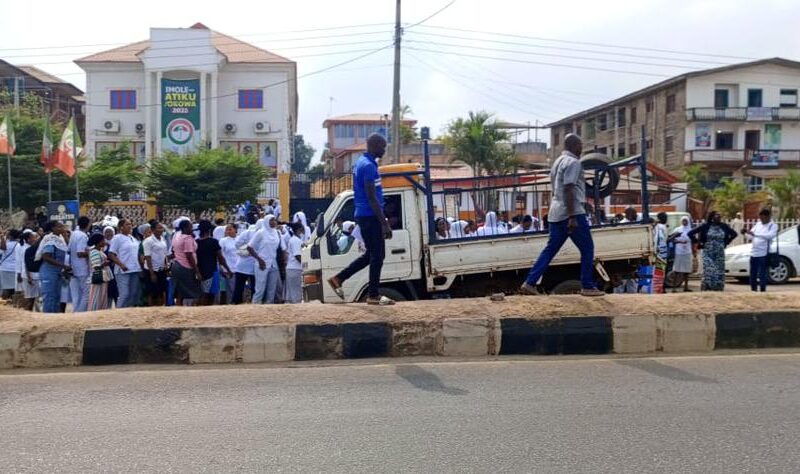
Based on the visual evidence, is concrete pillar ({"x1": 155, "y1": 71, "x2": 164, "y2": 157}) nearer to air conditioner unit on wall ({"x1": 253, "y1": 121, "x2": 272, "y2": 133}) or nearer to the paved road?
air conditioner unit on wall ({"x1": 253, "y1": 121, "x2": 272, "y2": 133})

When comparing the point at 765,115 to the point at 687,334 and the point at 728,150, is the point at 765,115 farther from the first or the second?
the point at 687,334

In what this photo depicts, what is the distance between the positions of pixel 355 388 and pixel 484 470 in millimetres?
1998

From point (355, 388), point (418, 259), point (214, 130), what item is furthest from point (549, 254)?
point (214, 130)

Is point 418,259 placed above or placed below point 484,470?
above

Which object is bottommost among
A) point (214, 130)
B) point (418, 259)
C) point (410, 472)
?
point (410, 472)

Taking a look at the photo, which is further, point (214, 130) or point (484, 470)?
point (214, 130)

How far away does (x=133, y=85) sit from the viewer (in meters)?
41.5

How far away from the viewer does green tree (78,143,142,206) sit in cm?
2914

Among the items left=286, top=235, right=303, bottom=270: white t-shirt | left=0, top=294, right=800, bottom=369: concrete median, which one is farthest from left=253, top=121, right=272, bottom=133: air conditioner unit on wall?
left=0, top=294, right=800, bottom=369: concrete median

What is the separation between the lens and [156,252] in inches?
445

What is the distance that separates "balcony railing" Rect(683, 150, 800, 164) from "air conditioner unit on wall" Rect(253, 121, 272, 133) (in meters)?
29.1

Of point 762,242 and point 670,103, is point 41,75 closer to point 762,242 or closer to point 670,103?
point 670,103

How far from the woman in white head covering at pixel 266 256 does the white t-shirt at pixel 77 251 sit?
2.39 m

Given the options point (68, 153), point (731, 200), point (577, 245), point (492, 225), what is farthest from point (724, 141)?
point (577, 245)
